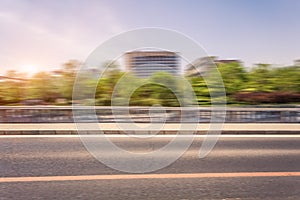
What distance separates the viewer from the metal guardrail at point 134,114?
934cm

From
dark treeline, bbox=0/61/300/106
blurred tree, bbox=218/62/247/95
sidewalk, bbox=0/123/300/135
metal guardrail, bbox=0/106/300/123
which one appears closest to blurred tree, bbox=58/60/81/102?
dark treeline, bbox=0/61/300/106

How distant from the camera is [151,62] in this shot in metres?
11.2

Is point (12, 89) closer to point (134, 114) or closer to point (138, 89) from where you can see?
point (138, 89)

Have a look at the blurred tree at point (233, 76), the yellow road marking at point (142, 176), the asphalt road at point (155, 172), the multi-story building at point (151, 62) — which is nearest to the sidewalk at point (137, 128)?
the asphalt road at point (155, 172)

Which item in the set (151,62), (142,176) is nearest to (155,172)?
(142,176)

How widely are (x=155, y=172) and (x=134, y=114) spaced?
15.9 ft

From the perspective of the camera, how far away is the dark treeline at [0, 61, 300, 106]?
38.2 feet

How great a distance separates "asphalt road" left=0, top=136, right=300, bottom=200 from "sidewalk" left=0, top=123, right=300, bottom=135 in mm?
977

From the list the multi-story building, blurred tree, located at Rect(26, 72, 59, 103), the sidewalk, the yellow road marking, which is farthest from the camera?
blurred tree, located at Rect(26, 72, 59, 103)

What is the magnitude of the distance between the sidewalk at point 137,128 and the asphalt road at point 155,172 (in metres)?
0.98

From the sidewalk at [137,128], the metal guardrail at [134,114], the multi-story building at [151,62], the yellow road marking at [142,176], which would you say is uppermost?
the multi-story building at [151,62]

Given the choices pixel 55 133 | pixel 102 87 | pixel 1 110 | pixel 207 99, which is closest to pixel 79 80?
pixel 102 87

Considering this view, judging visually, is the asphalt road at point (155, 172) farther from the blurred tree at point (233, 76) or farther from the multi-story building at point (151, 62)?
the blurred tree at point (233, 76)

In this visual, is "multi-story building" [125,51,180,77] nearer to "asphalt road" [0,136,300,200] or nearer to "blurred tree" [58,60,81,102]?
"blurred tree" [58,60,81,102]
